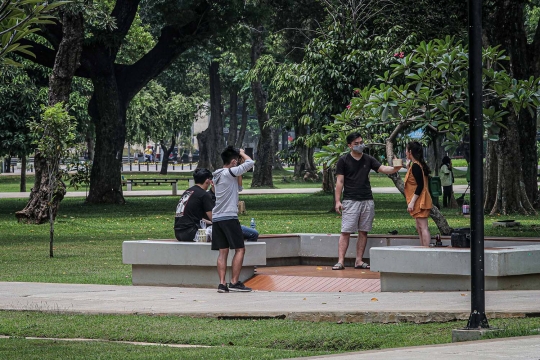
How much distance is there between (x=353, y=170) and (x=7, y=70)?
73.2 feet

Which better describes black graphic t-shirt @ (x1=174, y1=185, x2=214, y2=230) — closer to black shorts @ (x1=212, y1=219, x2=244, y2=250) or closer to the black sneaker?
black shorts @ (x1=212, y1=219, x2=244, y2=250)

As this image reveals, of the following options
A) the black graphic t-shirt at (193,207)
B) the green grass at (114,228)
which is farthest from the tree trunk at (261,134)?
the black graphic t-shirt at (193,207)

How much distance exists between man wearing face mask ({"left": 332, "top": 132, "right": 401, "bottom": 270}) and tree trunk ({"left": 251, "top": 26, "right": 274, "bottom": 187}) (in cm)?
3788

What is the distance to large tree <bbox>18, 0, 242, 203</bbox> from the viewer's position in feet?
118

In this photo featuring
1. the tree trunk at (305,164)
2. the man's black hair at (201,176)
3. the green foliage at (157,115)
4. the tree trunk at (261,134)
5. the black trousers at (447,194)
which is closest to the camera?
the man's black hair at (201,176)

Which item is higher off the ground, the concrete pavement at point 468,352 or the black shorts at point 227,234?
the black shorts at point 227,234

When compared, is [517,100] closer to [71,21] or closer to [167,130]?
[71,21]

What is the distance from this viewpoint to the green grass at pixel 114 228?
1762 centimetres

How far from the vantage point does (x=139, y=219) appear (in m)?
29.8

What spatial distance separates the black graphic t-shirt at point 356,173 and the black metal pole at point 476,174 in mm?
5414

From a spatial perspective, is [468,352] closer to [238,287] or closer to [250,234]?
[238,287]

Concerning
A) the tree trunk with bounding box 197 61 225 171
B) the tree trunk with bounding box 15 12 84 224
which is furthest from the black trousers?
the tree trunk with bounding box 197 61 225 171

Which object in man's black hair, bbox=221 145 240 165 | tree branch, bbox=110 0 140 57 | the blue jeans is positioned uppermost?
tree branch, bbox=110 0 140 57

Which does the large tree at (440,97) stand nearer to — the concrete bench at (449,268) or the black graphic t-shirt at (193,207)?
the black graphic t-shirt at (193,207)
